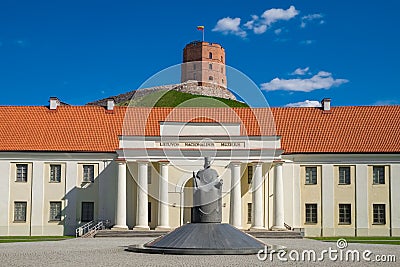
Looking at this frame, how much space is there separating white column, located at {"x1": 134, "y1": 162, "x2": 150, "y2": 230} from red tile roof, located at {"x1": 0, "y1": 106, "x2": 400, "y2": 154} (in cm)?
275

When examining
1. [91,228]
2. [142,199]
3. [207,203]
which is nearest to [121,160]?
[142,199]

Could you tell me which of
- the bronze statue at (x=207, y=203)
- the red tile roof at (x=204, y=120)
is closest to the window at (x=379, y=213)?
the red tile roof at (x=204, y=120)

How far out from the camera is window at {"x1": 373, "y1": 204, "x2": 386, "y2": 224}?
48.0 m

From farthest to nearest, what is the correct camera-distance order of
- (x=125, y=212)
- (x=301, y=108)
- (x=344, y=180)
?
1. (x=301, y=108)
2. (x=344, y=180)
3. (x=125, y=212)

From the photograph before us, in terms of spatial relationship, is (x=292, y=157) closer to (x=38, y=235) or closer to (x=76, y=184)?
(x=76, y=184)

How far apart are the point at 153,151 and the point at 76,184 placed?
243 inches

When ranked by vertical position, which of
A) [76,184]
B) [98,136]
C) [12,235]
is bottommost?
[12,235]

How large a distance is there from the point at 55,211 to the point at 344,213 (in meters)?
19.6

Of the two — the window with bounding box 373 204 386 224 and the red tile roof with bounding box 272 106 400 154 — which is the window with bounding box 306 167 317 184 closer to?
the red tile roof with bounding box 272 106 400 154

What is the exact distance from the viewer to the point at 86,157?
4819 centimetres

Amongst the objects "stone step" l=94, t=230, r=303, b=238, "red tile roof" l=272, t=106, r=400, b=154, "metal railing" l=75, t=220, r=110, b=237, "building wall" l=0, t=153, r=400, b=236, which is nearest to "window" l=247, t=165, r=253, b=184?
"building wall" l=0, t=153, r=400, b=236

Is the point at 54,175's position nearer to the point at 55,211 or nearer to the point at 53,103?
the point at 55,211

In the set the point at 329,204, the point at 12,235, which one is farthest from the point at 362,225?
the point at 12,235

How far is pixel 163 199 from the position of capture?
4553 cm
